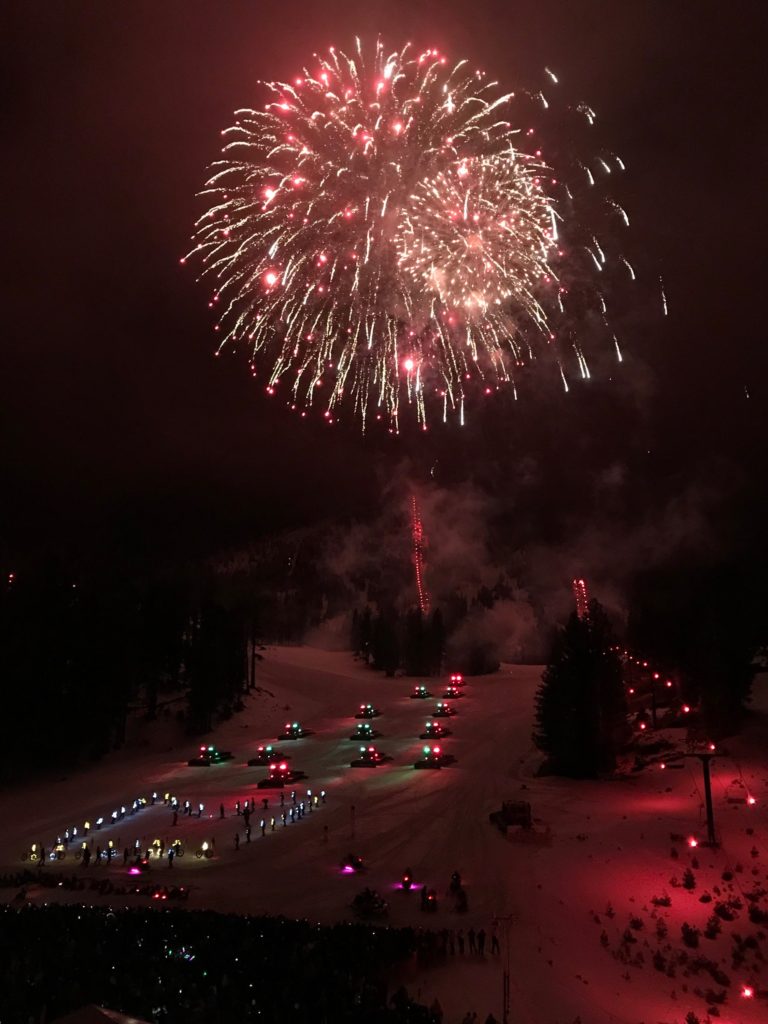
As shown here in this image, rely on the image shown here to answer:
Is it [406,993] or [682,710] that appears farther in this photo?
[682,710]

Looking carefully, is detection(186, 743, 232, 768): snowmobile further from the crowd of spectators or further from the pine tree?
the crowd of spectators

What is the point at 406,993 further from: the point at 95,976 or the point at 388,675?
the point at 388,675

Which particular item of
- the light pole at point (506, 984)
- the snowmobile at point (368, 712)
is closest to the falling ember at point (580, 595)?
the snowmobile at point (368, 712)

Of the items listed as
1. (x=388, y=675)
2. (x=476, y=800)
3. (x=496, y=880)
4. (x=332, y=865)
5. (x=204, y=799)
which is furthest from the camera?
(x=388, y=675)

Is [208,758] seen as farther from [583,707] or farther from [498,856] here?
[498,856]

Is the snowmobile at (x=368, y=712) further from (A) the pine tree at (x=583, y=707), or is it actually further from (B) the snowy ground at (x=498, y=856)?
(A) the pine tree at (x=583, y=707)

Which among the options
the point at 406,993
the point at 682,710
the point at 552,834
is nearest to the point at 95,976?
the point at 406,993
